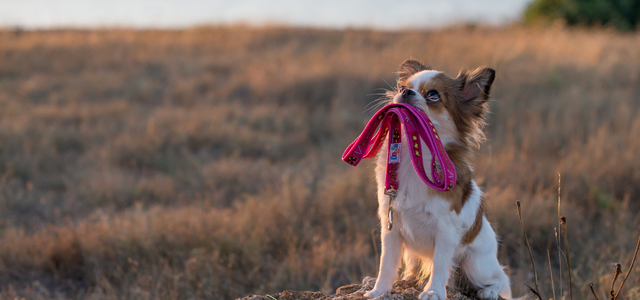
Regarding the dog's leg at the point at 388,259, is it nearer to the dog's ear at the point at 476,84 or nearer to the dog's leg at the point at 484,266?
the dog's leg at the point at 484,266

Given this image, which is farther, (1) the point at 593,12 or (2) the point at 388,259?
(1) the point at 593,12

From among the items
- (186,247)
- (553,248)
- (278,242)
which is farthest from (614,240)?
(186,247)

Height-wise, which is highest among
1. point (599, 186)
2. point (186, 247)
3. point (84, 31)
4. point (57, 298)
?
point (84, 31)

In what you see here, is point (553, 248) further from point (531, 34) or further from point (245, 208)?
point (531, 34)

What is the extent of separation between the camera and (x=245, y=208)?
15.5 feet

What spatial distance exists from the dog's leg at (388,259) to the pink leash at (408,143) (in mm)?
67

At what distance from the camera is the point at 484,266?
2270mm

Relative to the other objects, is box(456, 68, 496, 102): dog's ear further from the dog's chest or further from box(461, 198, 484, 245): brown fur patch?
box(461, 198, 484, 245): brown fur patch

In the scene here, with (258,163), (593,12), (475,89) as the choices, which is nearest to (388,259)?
(475,89)

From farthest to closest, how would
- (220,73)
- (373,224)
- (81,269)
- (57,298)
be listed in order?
(220,73), (373,224), (81,269), (57,298)

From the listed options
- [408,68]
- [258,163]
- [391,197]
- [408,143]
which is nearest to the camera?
[408,143]

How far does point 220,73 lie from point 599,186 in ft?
29.6

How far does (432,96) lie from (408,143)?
0.28 m

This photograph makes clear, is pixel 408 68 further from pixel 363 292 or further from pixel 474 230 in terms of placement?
pixel 363 292
